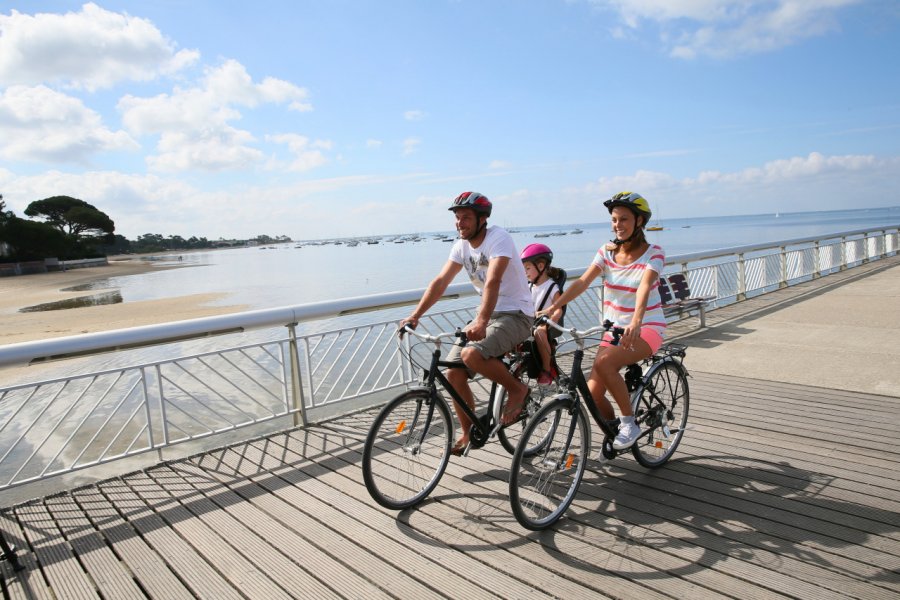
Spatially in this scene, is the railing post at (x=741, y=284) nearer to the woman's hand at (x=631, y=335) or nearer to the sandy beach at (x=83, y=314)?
the woman's hand at (x=631, y=335)

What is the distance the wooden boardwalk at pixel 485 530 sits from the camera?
2.62 metres

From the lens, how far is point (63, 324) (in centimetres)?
2520

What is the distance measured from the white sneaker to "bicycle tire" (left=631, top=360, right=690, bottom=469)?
0.58 ft

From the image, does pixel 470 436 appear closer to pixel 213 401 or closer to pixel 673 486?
pixel 673 486

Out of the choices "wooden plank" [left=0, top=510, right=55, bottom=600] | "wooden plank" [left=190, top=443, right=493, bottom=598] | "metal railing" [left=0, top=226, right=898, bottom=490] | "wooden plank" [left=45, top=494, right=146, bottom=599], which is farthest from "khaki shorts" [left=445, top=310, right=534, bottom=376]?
"wooden plank" [left=0, top=510, right=55, bottom=600]

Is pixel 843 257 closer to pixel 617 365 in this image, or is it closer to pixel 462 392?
pixel 617 365

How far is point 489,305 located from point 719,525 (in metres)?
1.70

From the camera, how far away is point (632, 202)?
10.8 ft

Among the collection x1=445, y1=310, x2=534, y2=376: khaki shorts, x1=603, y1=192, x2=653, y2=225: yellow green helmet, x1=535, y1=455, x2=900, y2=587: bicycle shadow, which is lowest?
x1=535, y1=455, x2=900, y2=587: bicycle shadow

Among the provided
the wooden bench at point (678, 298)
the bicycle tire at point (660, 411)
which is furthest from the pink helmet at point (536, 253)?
the wooden bench at point (678, 298)

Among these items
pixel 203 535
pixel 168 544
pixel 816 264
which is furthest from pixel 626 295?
pixel 816 264

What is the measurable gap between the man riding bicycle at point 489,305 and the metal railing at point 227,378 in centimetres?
144

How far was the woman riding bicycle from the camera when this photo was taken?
3268 millimetres

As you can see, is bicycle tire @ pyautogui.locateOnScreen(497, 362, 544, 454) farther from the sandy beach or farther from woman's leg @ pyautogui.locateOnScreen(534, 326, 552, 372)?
the sandy beach
